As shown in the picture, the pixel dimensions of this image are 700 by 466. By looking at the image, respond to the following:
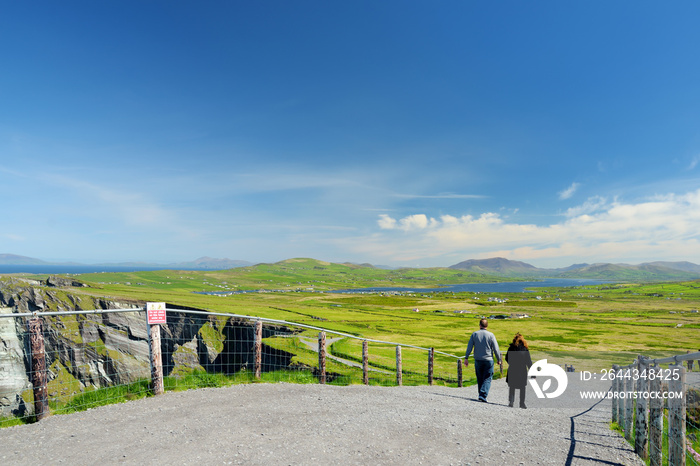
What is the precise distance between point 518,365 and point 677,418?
7223 mm

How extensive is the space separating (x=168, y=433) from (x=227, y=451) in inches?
64.1

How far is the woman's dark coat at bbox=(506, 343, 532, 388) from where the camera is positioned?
12148 mm

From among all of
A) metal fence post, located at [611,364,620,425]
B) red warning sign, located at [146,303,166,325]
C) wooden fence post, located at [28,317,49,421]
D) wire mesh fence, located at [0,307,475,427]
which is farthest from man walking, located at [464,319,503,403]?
wooden fence post, located at [28,317,49,421]

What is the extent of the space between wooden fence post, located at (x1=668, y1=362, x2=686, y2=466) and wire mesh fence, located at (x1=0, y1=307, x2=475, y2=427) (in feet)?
22.7

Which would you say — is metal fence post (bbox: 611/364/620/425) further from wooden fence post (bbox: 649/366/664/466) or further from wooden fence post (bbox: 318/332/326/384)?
wooden fence post (bbox: 318/332/326/384)

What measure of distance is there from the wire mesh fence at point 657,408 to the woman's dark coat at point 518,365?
9.71 feet

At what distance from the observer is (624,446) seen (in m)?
7.27

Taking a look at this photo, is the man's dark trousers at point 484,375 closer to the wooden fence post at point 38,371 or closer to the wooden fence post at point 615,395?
the wooden fence post at point 615,395

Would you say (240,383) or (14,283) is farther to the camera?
(14,283)

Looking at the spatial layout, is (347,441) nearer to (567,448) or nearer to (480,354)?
(567,448)

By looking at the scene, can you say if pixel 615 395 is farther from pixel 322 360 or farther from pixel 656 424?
pixel 322 360

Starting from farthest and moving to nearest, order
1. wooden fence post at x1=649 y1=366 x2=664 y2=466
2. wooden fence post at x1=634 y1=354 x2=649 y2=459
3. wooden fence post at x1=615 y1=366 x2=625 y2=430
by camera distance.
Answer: wooden fence post at x1=615 y1=366 x2=625 y2=430, wooden fence post at x1=634 y1=354 x2=649 y2=459, wooden fence post at x1=649 y1=366 x2=664 y2=466

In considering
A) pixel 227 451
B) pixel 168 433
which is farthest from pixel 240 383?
pixel 227 451

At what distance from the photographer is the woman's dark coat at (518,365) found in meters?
12.1
